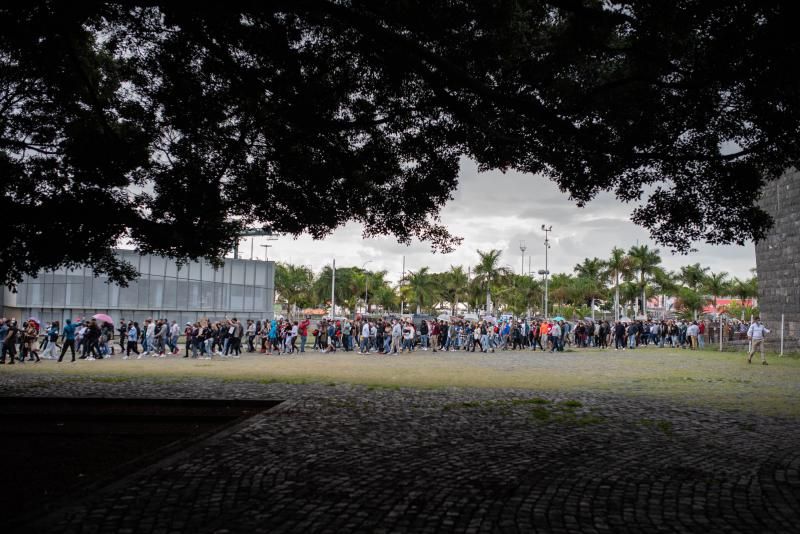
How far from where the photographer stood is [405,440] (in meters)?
7.39

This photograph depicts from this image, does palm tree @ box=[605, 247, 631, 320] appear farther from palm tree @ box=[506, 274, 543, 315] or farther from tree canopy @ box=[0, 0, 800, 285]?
tree canopy @ box=[0, 0, 800, 285]

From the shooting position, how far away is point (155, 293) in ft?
145

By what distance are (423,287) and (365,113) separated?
82.6 metres

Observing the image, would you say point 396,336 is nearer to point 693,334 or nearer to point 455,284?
point 693,334

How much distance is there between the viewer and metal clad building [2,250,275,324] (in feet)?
131

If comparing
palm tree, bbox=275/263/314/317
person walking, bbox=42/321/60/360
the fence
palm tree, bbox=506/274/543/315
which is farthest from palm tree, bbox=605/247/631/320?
person walking, bbox=42/321/60/360

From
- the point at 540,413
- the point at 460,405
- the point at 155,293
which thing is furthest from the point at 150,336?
the point at 540,413

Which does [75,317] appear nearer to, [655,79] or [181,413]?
[181,413]

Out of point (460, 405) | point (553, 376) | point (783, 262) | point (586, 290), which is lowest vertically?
point (553, 376)

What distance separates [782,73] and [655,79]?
160 cm

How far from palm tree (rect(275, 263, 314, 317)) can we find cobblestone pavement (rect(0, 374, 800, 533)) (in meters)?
87.9

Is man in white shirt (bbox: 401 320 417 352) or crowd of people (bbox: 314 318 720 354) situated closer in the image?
crowd of people (bbox: 314 318 720 354)

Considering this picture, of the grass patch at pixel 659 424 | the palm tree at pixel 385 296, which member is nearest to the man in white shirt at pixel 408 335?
the grass patch at pixel 659 424

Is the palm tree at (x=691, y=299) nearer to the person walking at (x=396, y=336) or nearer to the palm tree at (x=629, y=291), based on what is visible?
the palm tree at (x=629, y=291)
